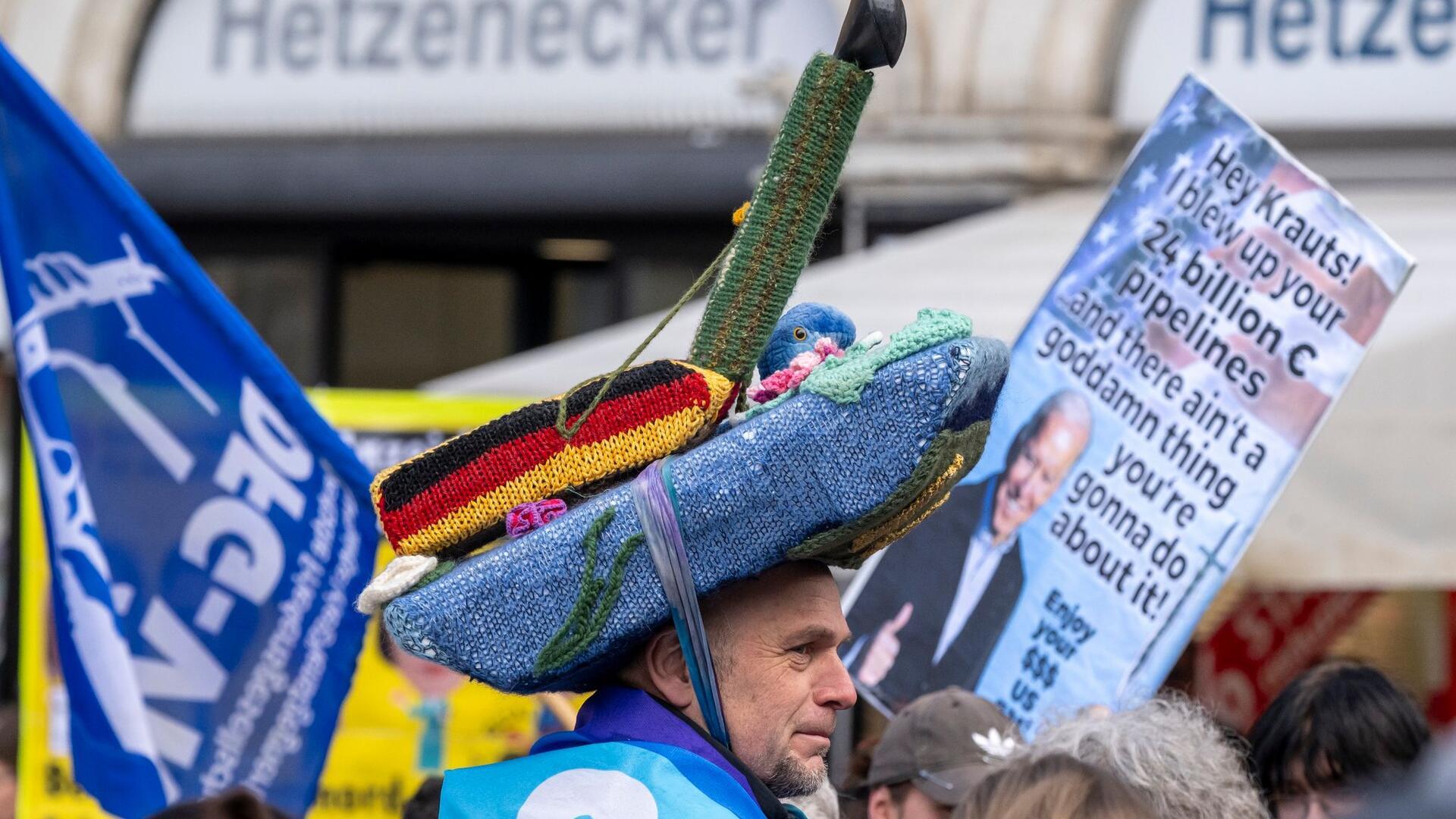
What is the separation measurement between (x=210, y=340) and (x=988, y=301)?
2286mm

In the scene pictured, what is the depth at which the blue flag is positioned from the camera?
3.36 m

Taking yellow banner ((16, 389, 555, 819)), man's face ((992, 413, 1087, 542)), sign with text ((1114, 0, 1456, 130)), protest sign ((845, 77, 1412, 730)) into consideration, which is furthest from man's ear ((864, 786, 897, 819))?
sign with text ((1114, 0, 1456, 130))

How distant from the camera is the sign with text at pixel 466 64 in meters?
7.77

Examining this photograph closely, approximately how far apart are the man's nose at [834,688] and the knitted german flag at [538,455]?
289 millimetres

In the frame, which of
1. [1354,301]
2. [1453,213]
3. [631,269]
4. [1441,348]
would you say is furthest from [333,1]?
[1354,301]

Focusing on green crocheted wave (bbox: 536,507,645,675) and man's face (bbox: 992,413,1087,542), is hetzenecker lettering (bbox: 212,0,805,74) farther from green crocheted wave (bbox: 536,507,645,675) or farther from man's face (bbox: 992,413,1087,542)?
green crocheted wave (bbox: 536,507,645,675)

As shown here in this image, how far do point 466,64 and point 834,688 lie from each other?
6543 millimetres

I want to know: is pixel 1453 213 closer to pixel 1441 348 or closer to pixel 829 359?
pixel 1441 348

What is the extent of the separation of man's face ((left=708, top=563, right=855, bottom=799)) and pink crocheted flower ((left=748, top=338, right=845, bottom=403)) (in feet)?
0.57

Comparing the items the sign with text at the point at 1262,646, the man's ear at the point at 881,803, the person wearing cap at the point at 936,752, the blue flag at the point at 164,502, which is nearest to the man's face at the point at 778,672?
the person wearing cap at the point at 936,752

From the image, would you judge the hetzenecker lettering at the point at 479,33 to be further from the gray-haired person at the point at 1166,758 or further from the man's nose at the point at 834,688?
the man's nose at the point at 834,688

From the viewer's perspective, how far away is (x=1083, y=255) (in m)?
3.37

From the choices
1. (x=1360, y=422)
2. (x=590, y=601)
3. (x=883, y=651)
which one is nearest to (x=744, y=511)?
(x=590, y=601)

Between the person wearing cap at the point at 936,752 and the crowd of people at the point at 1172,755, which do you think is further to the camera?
the person wearing cap at the point at 936,752
